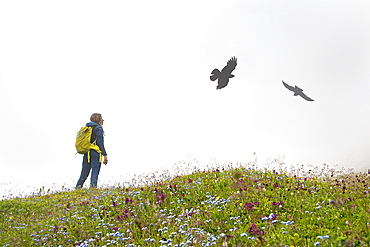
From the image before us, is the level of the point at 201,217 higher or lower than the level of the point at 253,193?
lower

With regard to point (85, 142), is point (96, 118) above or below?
above

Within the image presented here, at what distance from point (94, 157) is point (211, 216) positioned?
20.5 ft

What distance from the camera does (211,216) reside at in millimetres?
4918

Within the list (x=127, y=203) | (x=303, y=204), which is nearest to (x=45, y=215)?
(x=127, y=203)

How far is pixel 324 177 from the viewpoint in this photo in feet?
25.3

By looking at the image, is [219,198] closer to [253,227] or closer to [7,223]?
[253,227]

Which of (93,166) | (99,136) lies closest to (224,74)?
(99,136)

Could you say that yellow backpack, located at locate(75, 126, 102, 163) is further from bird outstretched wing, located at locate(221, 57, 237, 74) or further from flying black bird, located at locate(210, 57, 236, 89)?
bird outstretched wing, located at locate(221, 57, 237, 74)

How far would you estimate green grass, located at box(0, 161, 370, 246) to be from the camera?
3.74 m

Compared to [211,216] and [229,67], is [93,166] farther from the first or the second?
[211,216]

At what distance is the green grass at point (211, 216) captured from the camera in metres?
3.74

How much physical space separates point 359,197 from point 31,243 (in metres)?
6.27

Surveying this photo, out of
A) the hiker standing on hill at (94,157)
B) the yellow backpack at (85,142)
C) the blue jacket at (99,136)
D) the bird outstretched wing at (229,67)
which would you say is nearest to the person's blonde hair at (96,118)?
the hiker standing on hill at (94,157)

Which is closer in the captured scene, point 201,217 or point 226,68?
point 201,217
